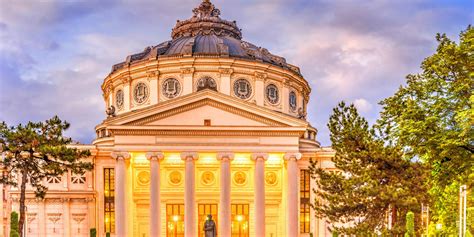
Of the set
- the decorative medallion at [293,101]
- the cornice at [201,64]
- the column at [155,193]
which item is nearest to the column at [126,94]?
the cornice at [201,64]

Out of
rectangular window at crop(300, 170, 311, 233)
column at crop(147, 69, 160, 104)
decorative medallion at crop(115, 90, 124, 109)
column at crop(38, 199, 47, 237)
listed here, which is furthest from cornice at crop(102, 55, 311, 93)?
column at crop(38, 199, 47, 237)

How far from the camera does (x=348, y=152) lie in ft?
130

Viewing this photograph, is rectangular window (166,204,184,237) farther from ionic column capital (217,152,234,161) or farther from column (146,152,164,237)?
ionic column capital (217,152,234,161)

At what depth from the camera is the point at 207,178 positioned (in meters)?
62.0

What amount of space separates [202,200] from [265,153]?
9835 mm

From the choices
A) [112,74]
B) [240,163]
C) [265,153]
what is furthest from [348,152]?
[112,74]

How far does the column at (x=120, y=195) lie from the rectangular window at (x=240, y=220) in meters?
11.7

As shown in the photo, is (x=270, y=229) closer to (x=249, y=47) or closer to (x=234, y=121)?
(x=234, y=121)

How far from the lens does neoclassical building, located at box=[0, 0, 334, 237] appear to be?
5606 centimetres

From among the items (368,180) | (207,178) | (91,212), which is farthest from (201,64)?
(368,180)

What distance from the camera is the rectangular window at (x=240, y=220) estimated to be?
6159 centimetres

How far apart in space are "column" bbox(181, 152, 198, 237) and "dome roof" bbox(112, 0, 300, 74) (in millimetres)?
18173

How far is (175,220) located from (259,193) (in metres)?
10.6

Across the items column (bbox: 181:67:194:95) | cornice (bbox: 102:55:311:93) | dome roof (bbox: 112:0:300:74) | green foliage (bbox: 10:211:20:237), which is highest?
dome roof (bbox: 112:0:300:74)
